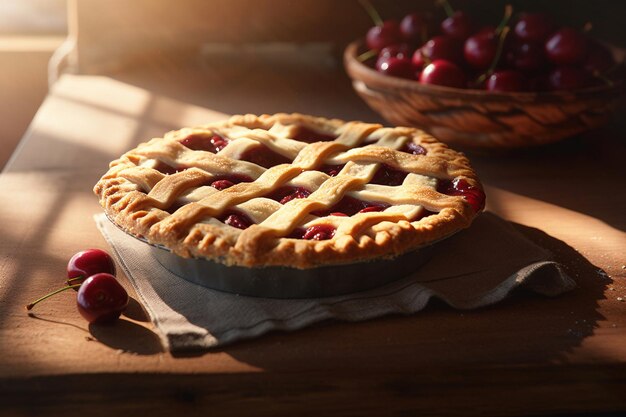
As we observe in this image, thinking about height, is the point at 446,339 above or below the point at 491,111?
below

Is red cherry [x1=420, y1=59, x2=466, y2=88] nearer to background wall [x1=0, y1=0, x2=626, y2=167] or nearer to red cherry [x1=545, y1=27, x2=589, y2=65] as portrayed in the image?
red cherry [x1=545, y1=27, x2=589, y2=65]

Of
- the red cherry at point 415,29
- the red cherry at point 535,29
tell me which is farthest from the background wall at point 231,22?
the red cherry at point 535,29

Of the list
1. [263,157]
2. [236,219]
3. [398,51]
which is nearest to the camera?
[236,219]

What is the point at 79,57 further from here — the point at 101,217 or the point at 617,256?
the point at 617,256

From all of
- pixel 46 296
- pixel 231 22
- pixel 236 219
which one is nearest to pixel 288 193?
pixel 236 219

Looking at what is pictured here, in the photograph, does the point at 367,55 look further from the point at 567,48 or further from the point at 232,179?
the point at 232,179

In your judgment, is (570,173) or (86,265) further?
(570,173)

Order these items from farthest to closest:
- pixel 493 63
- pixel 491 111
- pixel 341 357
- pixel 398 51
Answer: pixel 398 51 → pixel 493 63 → pixel 491 111 → pixel 341 357
